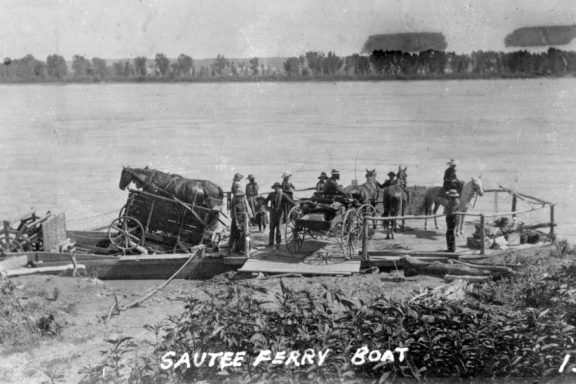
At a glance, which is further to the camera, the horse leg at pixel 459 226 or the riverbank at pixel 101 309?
the horse leg at pixel 459 226

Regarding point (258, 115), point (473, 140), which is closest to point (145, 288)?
point (473, 140)

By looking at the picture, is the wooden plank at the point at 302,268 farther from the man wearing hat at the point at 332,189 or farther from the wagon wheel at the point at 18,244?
the wagon wheel at the point at 18,244

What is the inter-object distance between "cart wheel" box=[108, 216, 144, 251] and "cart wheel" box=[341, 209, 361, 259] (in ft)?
16.4

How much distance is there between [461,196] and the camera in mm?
15758

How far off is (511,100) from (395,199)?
79.0 metres

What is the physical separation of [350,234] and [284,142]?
132 feet

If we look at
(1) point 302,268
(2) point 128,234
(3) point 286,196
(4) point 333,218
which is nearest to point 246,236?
(3) point 286,196

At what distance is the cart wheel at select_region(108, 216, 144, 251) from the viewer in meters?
15.9

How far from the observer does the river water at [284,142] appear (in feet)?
122

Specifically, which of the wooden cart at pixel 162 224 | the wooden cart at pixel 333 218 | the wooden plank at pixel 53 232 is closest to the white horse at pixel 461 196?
the wooden cart at pixel 333 218

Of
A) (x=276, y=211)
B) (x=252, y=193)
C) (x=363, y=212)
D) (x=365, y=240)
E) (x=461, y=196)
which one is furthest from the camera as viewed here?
(x=252, y=193)

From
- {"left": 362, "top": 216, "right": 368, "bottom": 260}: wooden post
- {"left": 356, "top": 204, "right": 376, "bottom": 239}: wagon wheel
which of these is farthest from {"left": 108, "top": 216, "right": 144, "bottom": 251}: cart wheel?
{"left": 362, "top": 216, "right": 368, "bottom": 260}: wooden post

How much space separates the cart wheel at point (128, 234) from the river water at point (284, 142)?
3.57m

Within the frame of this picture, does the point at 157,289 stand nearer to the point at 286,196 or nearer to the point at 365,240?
the point at 286,196
